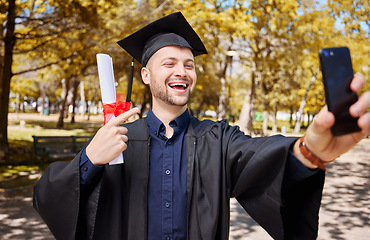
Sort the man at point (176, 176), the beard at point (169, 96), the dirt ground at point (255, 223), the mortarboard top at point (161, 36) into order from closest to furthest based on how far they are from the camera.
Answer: the man at point (176, 176)
the beard at point (169, 96)
the mortarboard top at point (161, 36)
the dirt ground at point (255, 223)

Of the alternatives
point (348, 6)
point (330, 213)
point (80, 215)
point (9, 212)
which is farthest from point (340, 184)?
point (80, 215)

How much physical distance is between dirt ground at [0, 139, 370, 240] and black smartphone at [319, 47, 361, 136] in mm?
4528

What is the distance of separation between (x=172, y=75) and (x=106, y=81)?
17.4 inches

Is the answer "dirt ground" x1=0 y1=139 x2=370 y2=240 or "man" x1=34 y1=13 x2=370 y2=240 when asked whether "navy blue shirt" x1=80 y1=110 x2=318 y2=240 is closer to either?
"man" x1=34 y1=13 x2=370 y2=240

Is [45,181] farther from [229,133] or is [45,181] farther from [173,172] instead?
[229,133]

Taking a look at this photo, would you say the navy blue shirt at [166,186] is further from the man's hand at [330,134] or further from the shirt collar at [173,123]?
the man's hand at [330,134]

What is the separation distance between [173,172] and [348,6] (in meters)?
10.4

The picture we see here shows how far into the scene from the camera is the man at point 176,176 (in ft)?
5.21

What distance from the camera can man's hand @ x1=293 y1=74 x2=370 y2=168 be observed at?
119 cm

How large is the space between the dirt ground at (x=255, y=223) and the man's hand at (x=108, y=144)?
Answer: 13.4ft

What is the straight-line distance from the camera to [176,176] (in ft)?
6.22

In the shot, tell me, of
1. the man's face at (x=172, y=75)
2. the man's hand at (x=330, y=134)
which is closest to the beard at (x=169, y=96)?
Result: the man's face at (x=172, y=75)

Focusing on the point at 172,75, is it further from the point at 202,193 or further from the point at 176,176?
the point at 202,193

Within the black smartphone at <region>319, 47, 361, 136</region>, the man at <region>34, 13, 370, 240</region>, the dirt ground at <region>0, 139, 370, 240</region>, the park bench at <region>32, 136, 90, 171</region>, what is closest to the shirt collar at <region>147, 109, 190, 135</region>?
the man at <region>34, 13, 370, 240</region>
